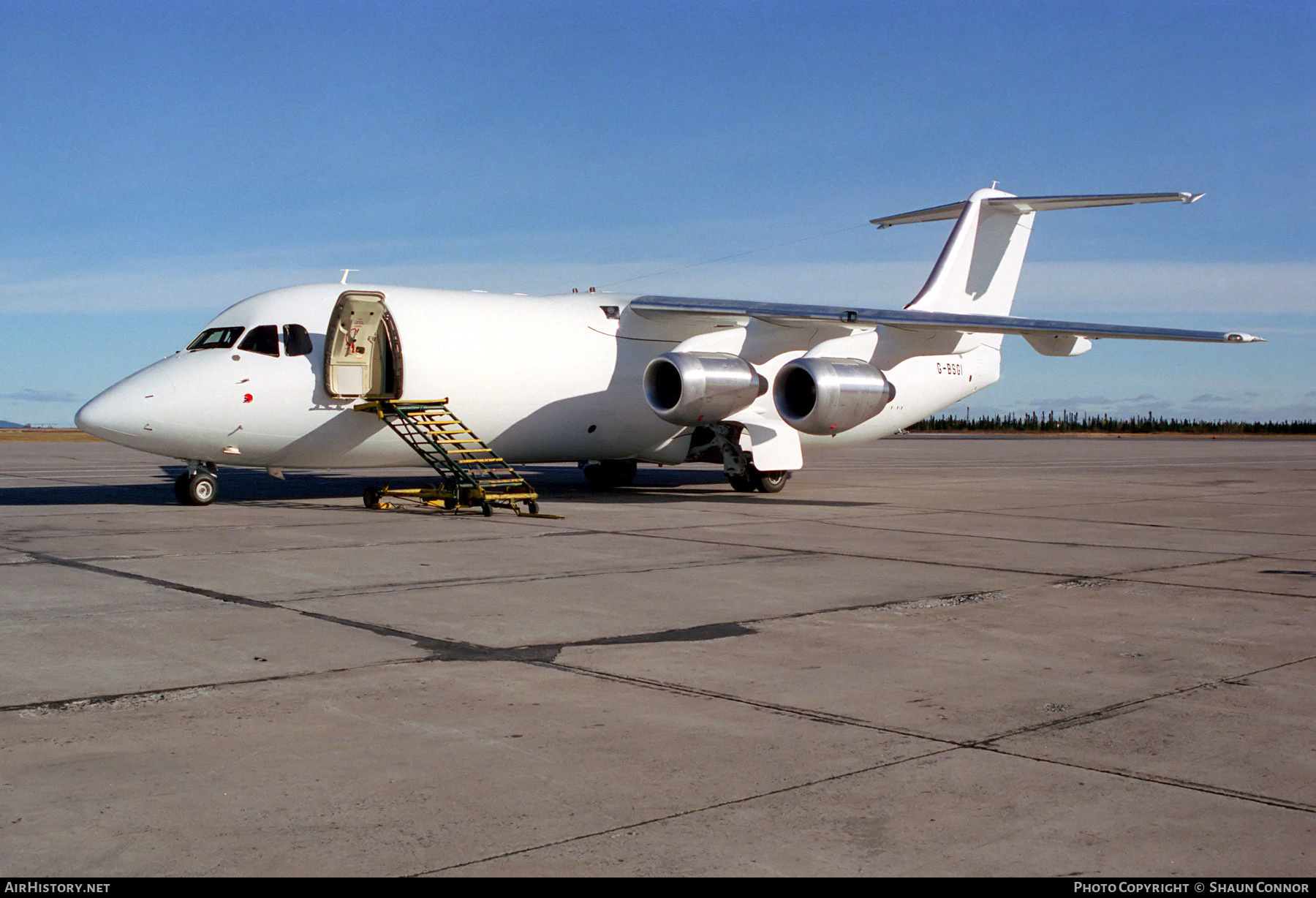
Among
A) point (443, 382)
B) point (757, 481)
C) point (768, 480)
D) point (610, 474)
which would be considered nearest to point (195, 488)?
point (443, 382)

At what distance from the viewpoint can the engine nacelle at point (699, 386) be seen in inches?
672

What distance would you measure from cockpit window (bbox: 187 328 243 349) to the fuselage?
2cm

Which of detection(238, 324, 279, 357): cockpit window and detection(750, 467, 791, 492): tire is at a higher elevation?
detection(238, 324, 279, 357): cockpit window

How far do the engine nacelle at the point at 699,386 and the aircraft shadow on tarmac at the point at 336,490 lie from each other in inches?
56.9

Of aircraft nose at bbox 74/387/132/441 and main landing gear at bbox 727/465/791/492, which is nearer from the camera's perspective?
aircraft nose at bbox 74/387/132/441

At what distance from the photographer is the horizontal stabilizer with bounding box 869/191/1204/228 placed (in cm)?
1866

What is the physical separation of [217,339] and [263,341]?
2.03ft

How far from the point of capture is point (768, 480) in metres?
19.4

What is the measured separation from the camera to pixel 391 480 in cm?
2197

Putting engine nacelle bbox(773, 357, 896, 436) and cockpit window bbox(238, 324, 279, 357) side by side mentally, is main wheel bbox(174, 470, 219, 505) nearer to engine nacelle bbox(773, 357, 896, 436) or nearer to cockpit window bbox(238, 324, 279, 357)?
cockpit window bbox(238, 324, 279, 357)

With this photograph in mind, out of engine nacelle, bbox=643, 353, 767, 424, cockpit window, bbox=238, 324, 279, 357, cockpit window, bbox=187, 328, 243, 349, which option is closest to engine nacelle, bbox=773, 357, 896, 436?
engine nacelle, bbox=643, 353, 767, 424

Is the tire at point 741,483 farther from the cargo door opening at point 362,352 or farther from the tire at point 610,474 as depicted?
the cargo door opening at point 362,352

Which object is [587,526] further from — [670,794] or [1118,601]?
[670,794]

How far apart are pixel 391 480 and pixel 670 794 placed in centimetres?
1822
